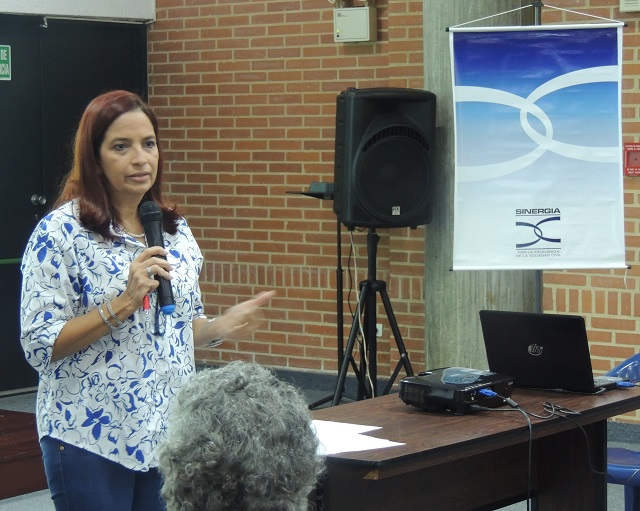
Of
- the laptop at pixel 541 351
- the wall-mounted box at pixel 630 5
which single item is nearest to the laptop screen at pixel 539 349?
the laptop at pixel 541 351

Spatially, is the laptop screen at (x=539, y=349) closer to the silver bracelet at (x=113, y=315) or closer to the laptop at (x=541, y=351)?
the laptop at (x=541, y=351)

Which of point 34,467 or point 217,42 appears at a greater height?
point 217,42

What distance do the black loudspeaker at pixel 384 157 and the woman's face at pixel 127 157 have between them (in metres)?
2.68

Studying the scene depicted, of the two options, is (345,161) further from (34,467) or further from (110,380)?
(110,380)

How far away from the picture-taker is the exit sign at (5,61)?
6.44 metres

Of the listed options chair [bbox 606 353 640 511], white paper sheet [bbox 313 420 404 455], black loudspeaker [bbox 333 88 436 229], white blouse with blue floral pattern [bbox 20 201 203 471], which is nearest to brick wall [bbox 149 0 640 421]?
black loudspeaker [bbox 333 88 436 229]

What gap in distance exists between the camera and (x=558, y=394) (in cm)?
301

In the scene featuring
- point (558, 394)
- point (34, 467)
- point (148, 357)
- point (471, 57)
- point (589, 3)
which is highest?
point (589, 3)

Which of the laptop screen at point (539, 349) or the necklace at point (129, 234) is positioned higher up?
the necklace at point (129, 234)

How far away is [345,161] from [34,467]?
1883mm

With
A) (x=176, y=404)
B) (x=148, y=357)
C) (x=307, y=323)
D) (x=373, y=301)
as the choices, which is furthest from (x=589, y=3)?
(x=176, y=404)

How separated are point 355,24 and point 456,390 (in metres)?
3.80

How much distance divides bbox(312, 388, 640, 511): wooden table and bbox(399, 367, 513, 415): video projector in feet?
0.09

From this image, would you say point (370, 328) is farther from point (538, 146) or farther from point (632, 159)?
point (538, 146)
